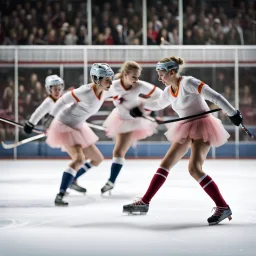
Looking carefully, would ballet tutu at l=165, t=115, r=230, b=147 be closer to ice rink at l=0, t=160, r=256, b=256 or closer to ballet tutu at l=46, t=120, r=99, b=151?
ice rink at l=0, t=160, r=256, b=256

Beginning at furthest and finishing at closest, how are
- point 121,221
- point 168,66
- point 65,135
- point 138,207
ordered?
1. point 65,135
2. point 138,207
3. point 168,66
4. point 121,221

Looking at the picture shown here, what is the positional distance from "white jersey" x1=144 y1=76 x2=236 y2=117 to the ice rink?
29.8 inches

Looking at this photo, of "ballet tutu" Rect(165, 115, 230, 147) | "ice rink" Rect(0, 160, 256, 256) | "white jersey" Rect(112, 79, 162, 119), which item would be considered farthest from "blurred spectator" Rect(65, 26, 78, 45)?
"ballet tutu" Rect(165, 115, 230, 147)

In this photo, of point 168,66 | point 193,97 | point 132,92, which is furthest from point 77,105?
point 193,97

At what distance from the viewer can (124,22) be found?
13695 mm

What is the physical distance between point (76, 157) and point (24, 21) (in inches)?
331

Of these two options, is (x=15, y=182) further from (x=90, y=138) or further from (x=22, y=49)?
(x=22, y=49)

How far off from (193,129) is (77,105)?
1.54 metres

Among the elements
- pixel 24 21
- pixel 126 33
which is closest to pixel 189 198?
pixel 126 33

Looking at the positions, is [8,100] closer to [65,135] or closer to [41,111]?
[41,111]

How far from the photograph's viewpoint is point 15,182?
24.8 ft

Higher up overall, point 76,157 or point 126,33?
point 126,33

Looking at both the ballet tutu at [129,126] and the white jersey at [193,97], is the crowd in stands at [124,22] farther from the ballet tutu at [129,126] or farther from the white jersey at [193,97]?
the white jersey at [193,97]

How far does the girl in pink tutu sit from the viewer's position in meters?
4.46
